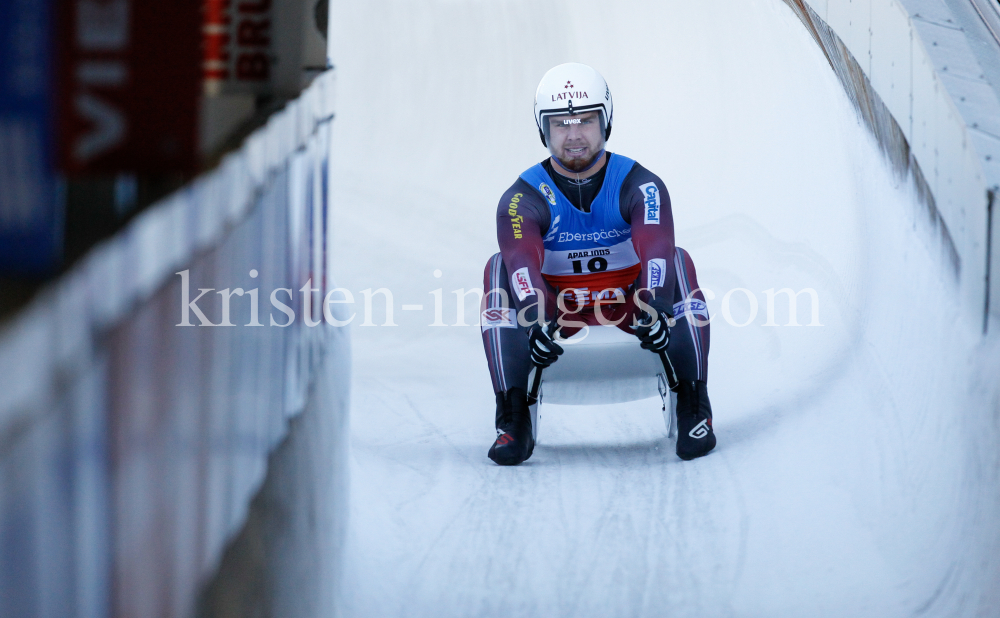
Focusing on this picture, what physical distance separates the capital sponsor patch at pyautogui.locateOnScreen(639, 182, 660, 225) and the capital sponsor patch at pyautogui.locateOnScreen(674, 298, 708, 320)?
30 cm

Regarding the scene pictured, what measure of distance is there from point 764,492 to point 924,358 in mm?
633

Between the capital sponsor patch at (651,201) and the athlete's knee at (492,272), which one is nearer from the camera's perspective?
the capital sponsor patch at (651,201)

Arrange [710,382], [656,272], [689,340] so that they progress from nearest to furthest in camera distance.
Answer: [656,272] → [689,340] → [710,382]

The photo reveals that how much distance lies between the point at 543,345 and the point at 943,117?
4.27ft

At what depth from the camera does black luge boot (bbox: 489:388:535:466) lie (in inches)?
131

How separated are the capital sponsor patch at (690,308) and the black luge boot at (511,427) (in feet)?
1.96

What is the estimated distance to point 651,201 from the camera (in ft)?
10.9

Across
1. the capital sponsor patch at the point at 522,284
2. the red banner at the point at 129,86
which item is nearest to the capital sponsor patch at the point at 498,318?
the capital sponsor patch at the point at 522,284

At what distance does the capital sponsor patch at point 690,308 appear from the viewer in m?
3.35

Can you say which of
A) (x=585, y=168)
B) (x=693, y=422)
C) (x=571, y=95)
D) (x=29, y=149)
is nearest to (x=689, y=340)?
(x=693, y=422)

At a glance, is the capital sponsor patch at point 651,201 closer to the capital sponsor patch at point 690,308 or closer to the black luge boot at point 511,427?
the capital sponsor patch at point 690,308

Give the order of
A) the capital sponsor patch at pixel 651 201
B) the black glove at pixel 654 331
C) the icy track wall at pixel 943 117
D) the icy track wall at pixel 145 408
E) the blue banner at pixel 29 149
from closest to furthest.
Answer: the icy track wall at pixel 145 408
the blue banner at pixel 29 149
the icy track wall at pixel 943 117
the black glove at pixel 654 331
the capital sponsor patch at pixel 651 201

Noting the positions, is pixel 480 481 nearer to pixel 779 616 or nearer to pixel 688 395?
pixel 688 395

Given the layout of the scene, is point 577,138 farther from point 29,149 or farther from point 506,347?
point 29,149
